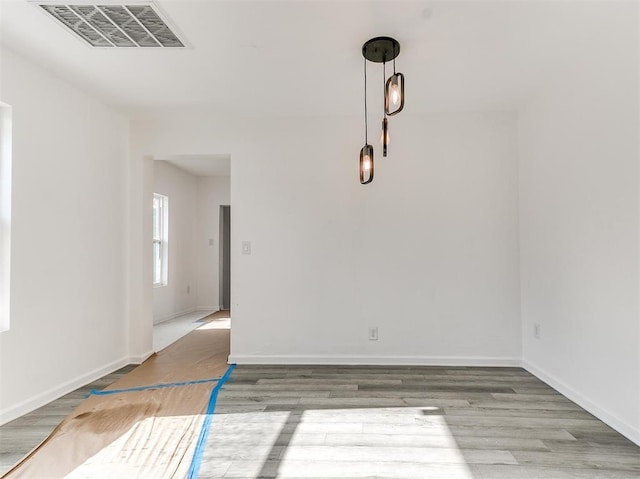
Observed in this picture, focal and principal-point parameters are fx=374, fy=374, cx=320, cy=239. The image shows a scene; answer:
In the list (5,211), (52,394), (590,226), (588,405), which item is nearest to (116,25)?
(5,211)

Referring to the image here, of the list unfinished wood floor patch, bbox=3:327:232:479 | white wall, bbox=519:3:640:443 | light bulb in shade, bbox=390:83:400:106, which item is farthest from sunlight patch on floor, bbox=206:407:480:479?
light bulb in shade, bbox=390:83:400:106

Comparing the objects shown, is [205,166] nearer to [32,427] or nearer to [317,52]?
[317,52]

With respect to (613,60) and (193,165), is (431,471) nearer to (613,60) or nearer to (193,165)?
(613,60)

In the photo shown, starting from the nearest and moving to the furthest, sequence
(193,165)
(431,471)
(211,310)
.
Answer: (431,471)
(193,165)
(211,310)

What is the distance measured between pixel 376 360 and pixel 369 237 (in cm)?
121

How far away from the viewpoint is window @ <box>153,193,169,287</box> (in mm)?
6223

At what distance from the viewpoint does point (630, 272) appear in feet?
7.10

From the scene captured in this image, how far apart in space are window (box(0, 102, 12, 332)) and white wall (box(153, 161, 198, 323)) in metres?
3.33

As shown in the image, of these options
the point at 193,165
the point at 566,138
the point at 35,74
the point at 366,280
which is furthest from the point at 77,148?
the point at 566,138

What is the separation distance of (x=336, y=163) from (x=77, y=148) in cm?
229

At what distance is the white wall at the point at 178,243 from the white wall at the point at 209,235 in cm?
11

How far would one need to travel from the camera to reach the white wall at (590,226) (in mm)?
2178

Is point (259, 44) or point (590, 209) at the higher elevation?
point (259, 44)

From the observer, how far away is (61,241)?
2.95m
